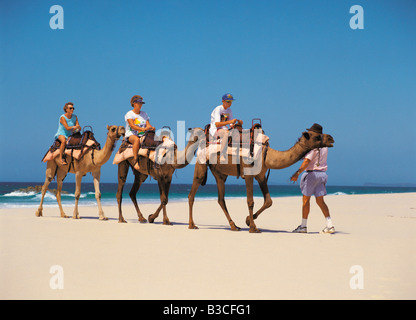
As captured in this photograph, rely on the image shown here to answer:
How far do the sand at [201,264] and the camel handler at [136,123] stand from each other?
249cm

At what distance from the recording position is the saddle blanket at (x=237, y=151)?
10836mm

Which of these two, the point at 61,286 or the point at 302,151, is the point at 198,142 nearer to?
the point at 302,151

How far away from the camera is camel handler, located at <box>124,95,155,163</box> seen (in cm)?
1265

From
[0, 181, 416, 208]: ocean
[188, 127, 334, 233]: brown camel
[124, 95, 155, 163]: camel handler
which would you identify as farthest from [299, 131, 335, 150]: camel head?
[0, 181, 416, 208]: ocean

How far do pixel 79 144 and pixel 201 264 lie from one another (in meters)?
8.11

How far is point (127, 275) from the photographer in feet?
20.7

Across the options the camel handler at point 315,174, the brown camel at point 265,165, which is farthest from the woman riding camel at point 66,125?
the camel handler at point 315,174

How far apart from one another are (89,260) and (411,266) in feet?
15.4

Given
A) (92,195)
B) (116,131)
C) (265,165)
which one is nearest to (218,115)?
(265,165)

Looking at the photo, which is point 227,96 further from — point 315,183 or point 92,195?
point 92,195

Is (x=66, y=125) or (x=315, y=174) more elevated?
(x=66, y=125)

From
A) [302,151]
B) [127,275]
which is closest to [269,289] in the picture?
[127,275]

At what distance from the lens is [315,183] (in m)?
10.6

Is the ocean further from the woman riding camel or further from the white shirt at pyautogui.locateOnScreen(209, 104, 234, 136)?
the white shirt at pyautogui.locateOnScreen(209, 104, 234, 136)
